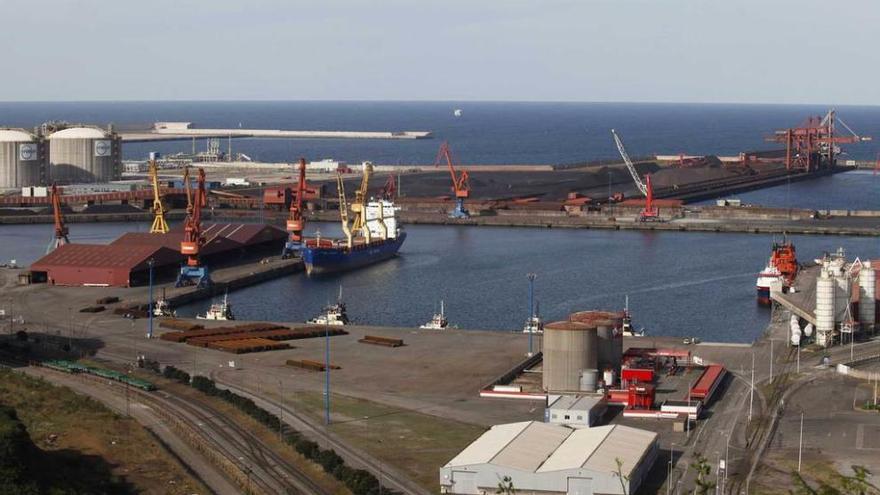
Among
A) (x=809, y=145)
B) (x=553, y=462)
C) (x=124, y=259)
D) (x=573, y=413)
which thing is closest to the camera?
(x=553, y=462)

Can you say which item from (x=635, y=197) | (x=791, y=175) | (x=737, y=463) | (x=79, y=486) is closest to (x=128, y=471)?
(x=79, y=486)

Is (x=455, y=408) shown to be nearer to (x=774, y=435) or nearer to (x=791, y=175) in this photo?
(x=774, y=435)

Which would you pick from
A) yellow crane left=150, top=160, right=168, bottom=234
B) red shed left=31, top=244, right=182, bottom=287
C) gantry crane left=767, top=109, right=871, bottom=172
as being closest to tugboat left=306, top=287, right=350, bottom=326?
red shed left=31, top=244, right=182, bottom=287

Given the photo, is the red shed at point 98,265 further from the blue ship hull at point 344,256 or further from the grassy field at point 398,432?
the grassy field at point 398,432

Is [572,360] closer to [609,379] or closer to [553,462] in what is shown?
[609,379]

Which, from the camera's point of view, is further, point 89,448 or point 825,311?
point 825,311

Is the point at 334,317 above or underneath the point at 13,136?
underneath

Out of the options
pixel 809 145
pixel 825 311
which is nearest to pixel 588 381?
pixel 825 311

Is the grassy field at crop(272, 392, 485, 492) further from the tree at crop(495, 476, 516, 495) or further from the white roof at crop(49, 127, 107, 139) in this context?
the white roof at crop(49, 127, 107, 139)

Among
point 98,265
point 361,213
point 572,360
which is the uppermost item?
point 361,213
